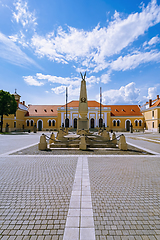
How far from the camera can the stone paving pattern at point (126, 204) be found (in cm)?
242

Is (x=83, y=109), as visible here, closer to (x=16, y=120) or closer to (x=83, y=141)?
(x=83, y=141)

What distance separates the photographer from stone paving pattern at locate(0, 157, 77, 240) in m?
2.42

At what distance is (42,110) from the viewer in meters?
52.1

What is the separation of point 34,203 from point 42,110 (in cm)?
5073

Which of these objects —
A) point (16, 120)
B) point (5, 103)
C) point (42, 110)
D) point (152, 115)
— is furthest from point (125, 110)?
point (5, 103)

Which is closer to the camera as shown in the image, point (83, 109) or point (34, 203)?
point (34, 203)

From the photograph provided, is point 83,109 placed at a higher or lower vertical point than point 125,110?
lower

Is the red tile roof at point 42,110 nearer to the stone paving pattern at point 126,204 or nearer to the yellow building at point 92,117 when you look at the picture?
the yellow building at point 92,117

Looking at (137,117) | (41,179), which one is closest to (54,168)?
(41,179)

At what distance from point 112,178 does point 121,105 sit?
5105cm

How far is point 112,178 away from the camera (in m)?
4.87

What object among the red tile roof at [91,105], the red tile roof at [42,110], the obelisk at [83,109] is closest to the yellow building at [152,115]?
the red tile roof at [91,105]

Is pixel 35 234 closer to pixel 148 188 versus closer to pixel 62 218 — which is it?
pixel 62 218

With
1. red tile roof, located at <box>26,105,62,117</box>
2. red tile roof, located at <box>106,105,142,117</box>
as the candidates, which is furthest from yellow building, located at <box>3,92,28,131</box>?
red tile roof, located at <box>106,105,142,117</box>
